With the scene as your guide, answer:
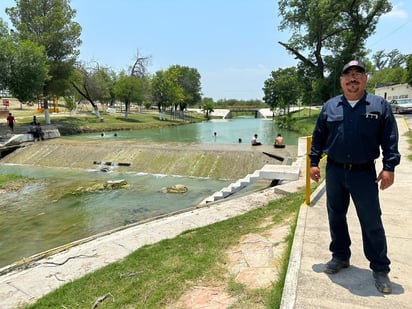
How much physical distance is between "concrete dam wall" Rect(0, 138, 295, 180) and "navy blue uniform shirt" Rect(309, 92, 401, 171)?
→ 11.1 meters

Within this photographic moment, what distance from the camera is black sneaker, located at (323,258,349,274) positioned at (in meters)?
3.27

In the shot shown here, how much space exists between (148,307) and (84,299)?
0.92 metres

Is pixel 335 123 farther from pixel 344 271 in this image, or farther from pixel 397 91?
pixel 397 91

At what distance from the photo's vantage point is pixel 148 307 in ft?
10.9

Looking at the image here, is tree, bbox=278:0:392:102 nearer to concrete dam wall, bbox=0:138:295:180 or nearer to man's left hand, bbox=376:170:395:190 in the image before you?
concrete dam wall, bbox=0:138:295:180

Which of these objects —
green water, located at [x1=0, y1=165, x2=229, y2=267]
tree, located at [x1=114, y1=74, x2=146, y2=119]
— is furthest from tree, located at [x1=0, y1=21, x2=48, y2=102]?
tree, located at [x1=114, y1=74, x2=146, y2=119]

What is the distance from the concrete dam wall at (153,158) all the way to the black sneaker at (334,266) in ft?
35.1

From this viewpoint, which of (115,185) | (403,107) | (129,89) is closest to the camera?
(115,185)

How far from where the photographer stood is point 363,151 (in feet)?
9.46

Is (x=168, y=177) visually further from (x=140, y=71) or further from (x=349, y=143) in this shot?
(x=140, y=71)

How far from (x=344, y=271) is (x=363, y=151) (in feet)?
4.24

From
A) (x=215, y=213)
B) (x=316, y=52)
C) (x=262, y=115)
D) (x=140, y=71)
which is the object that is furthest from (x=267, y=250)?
(x=262, y=115)

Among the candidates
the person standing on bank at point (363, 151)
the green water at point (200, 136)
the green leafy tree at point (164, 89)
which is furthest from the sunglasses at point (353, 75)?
the green leafy tree at point (164, 89)

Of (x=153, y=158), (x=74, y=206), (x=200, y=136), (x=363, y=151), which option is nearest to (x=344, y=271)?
(x=363, y=151)
